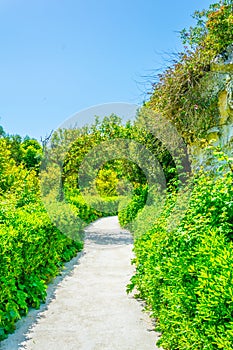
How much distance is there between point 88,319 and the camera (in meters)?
4.52

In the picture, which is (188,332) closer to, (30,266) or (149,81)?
(30,266)

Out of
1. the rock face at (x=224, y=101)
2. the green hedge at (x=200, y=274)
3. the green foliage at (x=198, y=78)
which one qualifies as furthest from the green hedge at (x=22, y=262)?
the green foliage at (x=198, y=78)

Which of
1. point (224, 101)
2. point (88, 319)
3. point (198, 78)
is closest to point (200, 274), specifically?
→ point (88, 319)

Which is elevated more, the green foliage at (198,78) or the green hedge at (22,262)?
the green foliage at (198,78)

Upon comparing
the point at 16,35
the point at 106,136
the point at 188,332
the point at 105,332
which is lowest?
the point at 105,332

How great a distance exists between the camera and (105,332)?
4078mm

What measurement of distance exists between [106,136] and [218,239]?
1095cm

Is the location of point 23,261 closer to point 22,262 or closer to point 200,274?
point 22,262

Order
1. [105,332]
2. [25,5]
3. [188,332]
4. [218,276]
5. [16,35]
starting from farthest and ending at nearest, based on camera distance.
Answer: [16,35], [25,5], [105,332], [188,332], [218,276]

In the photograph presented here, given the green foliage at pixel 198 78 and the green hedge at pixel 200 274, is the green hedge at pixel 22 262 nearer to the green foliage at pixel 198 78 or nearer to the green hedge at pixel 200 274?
the green hedge at pixel 200 274

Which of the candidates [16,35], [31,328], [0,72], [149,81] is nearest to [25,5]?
[16,35]

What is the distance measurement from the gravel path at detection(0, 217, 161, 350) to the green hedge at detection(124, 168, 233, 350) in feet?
1.70

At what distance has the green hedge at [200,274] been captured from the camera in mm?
2072

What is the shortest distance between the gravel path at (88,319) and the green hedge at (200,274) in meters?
0.52
